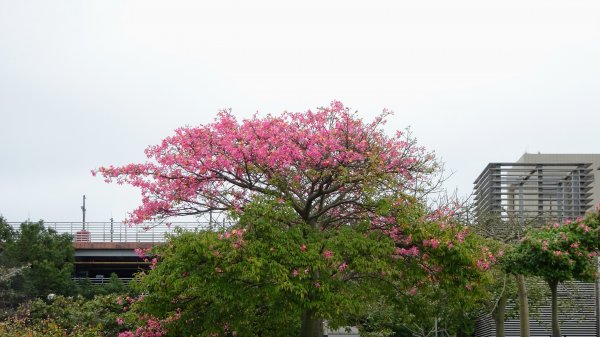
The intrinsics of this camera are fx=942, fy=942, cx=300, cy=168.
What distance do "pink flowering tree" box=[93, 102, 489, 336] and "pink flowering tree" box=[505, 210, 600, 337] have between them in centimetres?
117

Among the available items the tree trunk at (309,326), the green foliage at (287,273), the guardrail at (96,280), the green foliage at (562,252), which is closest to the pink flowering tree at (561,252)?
the green foliage at (562,252)

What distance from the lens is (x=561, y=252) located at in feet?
62.6

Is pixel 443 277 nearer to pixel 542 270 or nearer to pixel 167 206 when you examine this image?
pixel 542 270

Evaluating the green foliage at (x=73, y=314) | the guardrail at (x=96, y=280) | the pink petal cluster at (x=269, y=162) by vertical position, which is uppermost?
the pink petal cluster at (x=269, y=162)

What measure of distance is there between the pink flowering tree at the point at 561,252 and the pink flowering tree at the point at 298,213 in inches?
46.3

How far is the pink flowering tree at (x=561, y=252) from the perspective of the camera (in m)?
19.3

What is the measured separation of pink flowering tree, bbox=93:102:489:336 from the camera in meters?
17.4

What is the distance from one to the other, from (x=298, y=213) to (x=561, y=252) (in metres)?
5.40

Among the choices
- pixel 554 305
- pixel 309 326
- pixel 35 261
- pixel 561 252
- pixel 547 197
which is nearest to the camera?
pixel 561 252

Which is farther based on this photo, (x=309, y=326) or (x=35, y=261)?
(x=35, y=261)

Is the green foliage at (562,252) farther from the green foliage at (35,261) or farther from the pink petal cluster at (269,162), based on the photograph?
the green foliage at (35,261)

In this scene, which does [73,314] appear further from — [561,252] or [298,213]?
[561,252]

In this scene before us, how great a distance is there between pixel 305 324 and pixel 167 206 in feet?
12.3

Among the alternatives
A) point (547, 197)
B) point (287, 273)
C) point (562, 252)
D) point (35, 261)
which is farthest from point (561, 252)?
point (35, 261)
